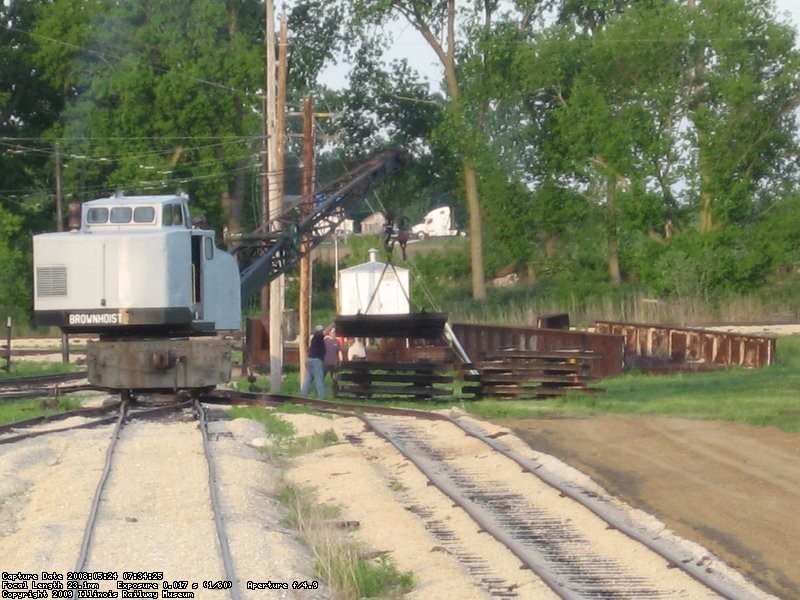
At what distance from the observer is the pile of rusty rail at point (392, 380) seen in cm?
2994

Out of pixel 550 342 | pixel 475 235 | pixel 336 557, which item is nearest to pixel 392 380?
pixel 550 342

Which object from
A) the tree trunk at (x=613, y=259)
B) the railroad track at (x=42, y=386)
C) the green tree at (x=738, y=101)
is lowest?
the railroad track at (x=42, y=386)

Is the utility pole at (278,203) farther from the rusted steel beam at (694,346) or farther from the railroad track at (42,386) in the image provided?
the rusted steel beam at (694,346)

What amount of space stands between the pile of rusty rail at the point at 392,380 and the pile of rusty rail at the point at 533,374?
80 centimetres

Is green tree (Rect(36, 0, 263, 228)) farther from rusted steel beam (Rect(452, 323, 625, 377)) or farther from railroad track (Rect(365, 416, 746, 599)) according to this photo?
railroad track (Rect(365, 416, 746, 599))

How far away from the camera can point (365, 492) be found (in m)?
16.3

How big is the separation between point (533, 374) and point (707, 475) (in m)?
11.8

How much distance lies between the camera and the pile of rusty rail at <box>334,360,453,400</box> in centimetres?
2994

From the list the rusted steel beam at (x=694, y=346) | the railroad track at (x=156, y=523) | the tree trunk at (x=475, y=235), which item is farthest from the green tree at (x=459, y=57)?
the railroad track at (x=156, y=523)

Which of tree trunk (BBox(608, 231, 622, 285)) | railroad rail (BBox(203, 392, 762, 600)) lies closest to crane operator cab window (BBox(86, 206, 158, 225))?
railroad rail (BBox(203, 392, 762, 600))

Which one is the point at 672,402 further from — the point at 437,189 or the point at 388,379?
the point at 437,189

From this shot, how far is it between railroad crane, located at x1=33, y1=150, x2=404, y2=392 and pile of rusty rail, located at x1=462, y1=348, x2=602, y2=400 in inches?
212

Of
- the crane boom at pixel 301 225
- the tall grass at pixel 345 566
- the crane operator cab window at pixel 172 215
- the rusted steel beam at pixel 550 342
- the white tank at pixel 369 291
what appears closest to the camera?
the tall grass at pixel 345 566

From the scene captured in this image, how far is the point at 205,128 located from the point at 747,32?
24315mm
